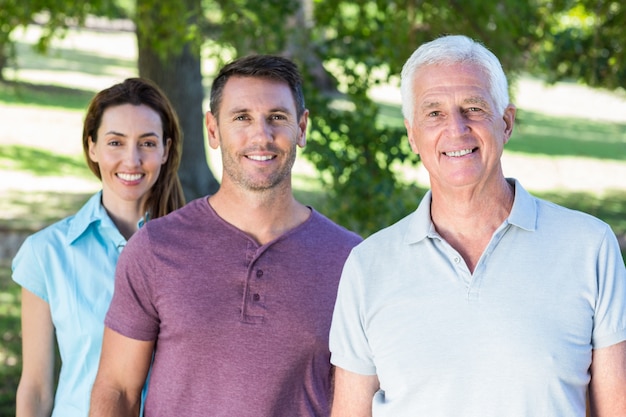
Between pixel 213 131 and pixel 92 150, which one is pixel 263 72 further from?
pixel 92 150

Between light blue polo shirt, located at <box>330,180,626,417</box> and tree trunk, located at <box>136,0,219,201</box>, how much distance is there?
25.5 ft

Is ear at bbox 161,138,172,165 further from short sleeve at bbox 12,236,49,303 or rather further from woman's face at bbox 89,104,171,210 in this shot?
short sleeve at bbox 12,236,49,303

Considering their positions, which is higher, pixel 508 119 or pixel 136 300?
pixel 508 119

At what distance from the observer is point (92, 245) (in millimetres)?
3643

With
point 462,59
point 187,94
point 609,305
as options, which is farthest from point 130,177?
point 187,94

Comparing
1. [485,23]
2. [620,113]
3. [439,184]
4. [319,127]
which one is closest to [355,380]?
[439,184]

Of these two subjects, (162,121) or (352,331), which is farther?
(162,121)

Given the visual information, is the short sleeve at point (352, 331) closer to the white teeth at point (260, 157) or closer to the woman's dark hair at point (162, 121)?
the white teeth at point (260, 157)

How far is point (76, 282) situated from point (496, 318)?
1579 mm

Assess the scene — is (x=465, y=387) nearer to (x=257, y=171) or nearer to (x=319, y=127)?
(x=257, y=171)

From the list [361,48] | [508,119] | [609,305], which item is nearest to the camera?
[609,305]

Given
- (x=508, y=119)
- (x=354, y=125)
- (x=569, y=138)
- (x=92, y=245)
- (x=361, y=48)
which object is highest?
(x=569, y=138)

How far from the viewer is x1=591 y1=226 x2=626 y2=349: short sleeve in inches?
101

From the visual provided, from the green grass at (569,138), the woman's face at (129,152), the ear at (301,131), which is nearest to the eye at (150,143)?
the woman's face at (129,152)
